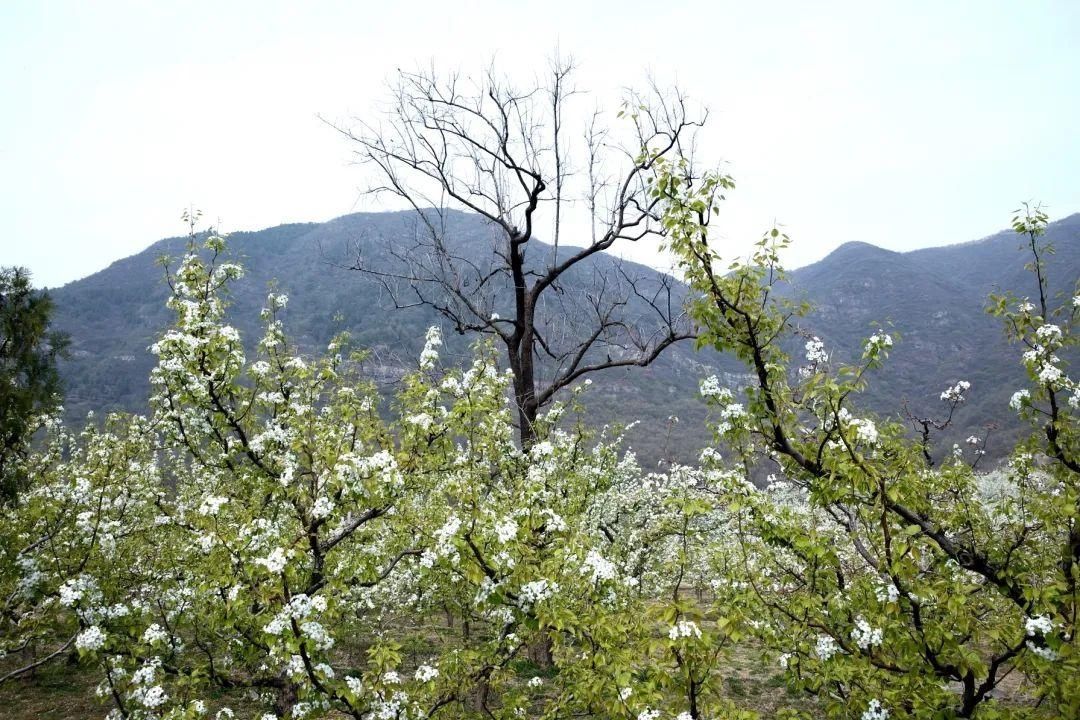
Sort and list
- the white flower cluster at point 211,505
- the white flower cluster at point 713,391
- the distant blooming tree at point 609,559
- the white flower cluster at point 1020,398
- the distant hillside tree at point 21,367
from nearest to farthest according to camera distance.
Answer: the distant blooming tree at point 609,559, the white flower cluster at point 713,391, the white flower cluster at point 1020,398, the white flower cluster at point 211,505, the distant hillside tree at point 21,367

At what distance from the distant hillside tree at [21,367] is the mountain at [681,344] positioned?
36.9 m

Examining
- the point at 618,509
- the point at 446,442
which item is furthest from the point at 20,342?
the point at 618,509

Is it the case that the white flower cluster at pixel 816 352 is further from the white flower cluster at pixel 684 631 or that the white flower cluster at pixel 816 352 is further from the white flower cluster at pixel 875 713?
the white flower cluster at pixel 875 713

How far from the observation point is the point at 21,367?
841cm

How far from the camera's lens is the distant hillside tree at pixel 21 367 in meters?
8.02

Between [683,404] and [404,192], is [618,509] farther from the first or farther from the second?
[683,404]

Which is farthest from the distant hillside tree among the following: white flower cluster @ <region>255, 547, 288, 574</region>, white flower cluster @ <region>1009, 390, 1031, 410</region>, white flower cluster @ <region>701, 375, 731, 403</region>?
white flower cluster @ <region>1009, 390, 1031, 410</region>

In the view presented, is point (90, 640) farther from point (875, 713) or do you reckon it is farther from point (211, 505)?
point (875, 713)

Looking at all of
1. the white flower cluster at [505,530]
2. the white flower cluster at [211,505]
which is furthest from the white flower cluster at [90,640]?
the white flower cluster at [505,530]

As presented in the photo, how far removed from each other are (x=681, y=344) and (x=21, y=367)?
75.9 meters

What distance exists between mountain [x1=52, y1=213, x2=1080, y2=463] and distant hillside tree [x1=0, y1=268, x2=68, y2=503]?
36.9m

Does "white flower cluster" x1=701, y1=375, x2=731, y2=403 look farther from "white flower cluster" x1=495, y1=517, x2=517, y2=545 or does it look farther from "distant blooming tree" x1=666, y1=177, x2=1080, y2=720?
"white flower cluster" x1=495, y1=517, x2=517, y2=545

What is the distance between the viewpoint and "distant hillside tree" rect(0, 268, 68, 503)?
8016 millimetres

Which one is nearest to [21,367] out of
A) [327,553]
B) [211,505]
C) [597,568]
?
[211,505]
